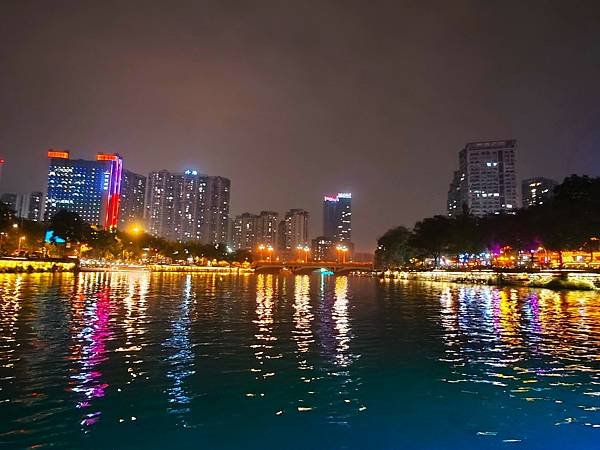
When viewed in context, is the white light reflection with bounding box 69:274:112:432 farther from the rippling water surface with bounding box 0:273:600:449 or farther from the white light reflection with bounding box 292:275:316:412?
the white light reflection with bounding box 292:275:316:412

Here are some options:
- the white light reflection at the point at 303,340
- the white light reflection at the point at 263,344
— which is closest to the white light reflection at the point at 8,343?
→ the white light reflection at the point at 263,344

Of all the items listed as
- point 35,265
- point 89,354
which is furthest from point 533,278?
point 35,265

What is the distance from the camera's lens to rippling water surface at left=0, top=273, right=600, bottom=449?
11.0 metres

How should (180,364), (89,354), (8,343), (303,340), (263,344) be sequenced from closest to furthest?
(180,364)
(89,354)
(8,343)
(263,344)
(303,340)

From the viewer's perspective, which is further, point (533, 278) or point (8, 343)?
point (533, 278)

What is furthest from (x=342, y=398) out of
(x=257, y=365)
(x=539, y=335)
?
(x=539, y=335)

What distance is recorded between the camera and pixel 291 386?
1519cm

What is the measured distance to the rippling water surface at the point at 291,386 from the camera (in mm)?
11000

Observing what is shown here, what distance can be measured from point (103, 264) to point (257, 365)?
185 meters

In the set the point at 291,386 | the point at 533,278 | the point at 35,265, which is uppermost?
the point at 35,265

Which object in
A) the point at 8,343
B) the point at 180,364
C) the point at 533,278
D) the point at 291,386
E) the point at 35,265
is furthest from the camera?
the point at 35,265

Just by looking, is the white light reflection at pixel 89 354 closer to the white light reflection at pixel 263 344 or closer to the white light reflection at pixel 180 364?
the white light reflection at pixel 180 364

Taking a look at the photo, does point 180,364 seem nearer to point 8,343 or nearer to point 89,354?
point 89,354

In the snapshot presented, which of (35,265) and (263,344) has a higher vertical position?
(35,265)
